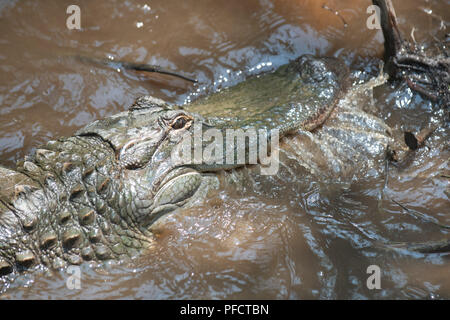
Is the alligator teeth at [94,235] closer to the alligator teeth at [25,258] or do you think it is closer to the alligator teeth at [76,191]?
the alligator teeth at [76,191]

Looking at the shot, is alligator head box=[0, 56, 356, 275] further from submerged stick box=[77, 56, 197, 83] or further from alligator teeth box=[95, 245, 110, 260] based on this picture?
submerged stick box=[77, 56, 197, 83]

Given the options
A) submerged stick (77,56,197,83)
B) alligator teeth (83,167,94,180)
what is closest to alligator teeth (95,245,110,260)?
alligator teeth (83,167,94,180)

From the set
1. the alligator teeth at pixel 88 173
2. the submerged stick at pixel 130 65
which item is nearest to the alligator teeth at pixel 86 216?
the alligator teeth at pixel 88 173

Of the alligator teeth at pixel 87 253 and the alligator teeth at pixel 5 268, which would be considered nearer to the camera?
the alligator teeth at pixel 5 268

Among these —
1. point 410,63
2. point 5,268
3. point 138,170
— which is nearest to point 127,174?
point 138,170

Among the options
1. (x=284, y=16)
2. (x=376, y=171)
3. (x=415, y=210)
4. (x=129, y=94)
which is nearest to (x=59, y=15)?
(x=129, y=94)

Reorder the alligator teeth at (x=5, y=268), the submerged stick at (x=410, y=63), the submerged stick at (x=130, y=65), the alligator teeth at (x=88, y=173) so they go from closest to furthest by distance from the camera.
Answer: the alligator teeth at (x=5, y=268) → the alligator teeth at (x=88, y=173) → the submerged stick at (x=410, y=63) → the submerged stick at (x=130, y=65)

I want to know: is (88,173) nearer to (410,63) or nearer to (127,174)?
(127,174)
